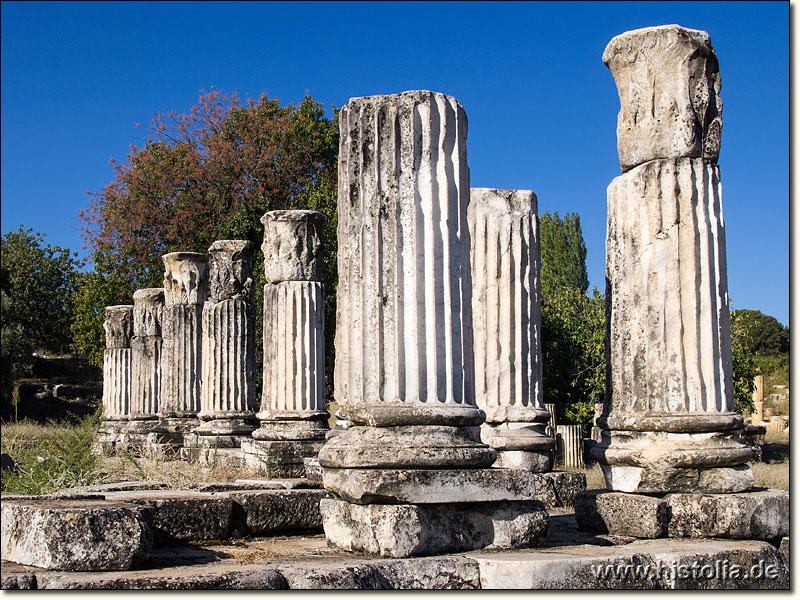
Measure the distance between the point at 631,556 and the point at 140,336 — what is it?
15.7 m

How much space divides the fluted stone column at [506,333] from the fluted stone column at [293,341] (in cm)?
342

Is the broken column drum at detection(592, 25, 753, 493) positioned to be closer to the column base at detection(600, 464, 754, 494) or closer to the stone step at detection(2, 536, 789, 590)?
the column base at detection(600, 464, 754, 494)

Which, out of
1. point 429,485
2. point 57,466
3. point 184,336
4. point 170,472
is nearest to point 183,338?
point 184,336

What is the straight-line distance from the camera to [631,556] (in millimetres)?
5793

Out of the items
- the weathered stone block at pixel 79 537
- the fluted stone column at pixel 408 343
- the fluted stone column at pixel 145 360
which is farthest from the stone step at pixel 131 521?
the fluted stone column at pixel 145 360

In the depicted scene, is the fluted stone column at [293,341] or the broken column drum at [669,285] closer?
the broken column drum at [669,285]

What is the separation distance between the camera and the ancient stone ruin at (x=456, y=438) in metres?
5.46

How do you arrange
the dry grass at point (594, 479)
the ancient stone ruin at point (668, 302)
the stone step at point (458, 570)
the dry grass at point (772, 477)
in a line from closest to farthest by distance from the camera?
the stone step at point (458, 570) → the ancient stone ruin at point (668, 302) → the dry grass at point (772, 477) → the dry grass at point (594, 479)

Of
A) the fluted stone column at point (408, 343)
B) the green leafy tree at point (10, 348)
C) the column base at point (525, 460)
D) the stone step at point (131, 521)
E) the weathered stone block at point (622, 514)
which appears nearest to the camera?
the stone step at point (131, 521)

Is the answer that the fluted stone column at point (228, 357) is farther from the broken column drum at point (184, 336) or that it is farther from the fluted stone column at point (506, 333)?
the fluted stone column at point (506, 333)

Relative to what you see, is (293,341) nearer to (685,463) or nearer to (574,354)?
(685,463)

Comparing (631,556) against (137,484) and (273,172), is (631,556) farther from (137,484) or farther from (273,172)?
(273,172)

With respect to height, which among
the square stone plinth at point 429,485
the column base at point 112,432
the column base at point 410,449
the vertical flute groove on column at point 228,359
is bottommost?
the column base at point 112,432

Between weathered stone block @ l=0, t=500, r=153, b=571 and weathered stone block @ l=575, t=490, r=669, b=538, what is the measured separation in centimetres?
342
